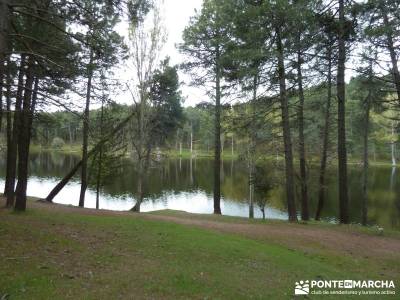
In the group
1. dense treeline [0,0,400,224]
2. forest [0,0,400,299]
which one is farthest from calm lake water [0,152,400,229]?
dense treeline [0,0,400,224]

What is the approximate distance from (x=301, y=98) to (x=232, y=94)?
359 centimetres

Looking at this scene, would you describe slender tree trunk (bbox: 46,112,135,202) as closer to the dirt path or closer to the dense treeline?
the dense treeline

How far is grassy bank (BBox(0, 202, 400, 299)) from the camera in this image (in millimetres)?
5371

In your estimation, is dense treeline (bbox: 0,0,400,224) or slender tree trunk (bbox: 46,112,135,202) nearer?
dense treeline (bbox: 0,0,400,224)

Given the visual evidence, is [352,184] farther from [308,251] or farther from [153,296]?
[153,296]

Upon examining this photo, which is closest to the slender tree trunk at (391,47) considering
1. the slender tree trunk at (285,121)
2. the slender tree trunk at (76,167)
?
the slender tree trunk at (285,121)

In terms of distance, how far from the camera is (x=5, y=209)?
462 inches

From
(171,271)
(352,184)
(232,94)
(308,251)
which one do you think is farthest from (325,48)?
(352,184)

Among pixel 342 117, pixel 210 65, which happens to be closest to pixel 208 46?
pixel 210 65

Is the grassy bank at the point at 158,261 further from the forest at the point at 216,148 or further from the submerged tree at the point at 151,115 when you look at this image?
the submerged tree at the point at 151,115

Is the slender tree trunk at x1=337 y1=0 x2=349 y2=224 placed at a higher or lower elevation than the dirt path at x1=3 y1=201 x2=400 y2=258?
higher

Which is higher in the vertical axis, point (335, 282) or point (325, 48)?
point (325, 48)

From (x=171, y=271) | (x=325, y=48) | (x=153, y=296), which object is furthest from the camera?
(x=325, y=48)

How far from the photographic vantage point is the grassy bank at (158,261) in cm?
537
